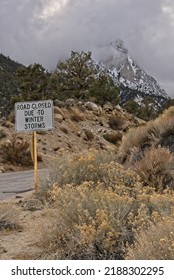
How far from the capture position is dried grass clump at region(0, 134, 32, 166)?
25828 millimetres

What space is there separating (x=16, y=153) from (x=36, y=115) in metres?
14.9

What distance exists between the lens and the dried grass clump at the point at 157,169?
10656mm

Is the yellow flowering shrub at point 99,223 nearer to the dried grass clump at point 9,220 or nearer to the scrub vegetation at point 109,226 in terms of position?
the scrub vegetation at point 109,226

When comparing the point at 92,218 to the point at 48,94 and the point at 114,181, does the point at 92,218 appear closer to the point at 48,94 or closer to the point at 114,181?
the point at 114,181

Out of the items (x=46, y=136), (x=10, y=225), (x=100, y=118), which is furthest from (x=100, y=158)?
(x=100, y=118)

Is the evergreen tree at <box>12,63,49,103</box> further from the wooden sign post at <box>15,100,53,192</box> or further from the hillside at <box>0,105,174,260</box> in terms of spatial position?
the wooden sign post at <box>15,100,53,192</box>

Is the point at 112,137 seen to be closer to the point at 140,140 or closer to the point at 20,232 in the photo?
the point at 140,140

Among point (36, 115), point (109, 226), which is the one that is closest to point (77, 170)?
point (36, 115)

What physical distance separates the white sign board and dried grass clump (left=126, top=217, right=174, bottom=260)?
583 centimetres

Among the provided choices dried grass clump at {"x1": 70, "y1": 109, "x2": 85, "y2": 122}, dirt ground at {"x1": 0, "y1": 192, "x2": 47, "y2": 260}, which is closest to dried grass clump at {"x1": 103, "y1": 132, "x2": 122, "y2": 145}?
dried grass clump at {"x1": 70, "y1": 109, "x2": 85, "y2": 122}

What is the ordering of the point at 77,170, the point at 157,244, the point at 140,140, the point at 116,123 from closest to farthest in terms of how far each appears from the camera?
the point at 157,244
the point at 77,170
the point at 140,140
the point at 116,123

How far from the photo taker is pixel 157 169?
10930mm

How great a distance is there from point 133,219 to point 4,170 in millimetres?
17854

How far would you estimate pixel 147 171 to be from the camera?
11016mm
